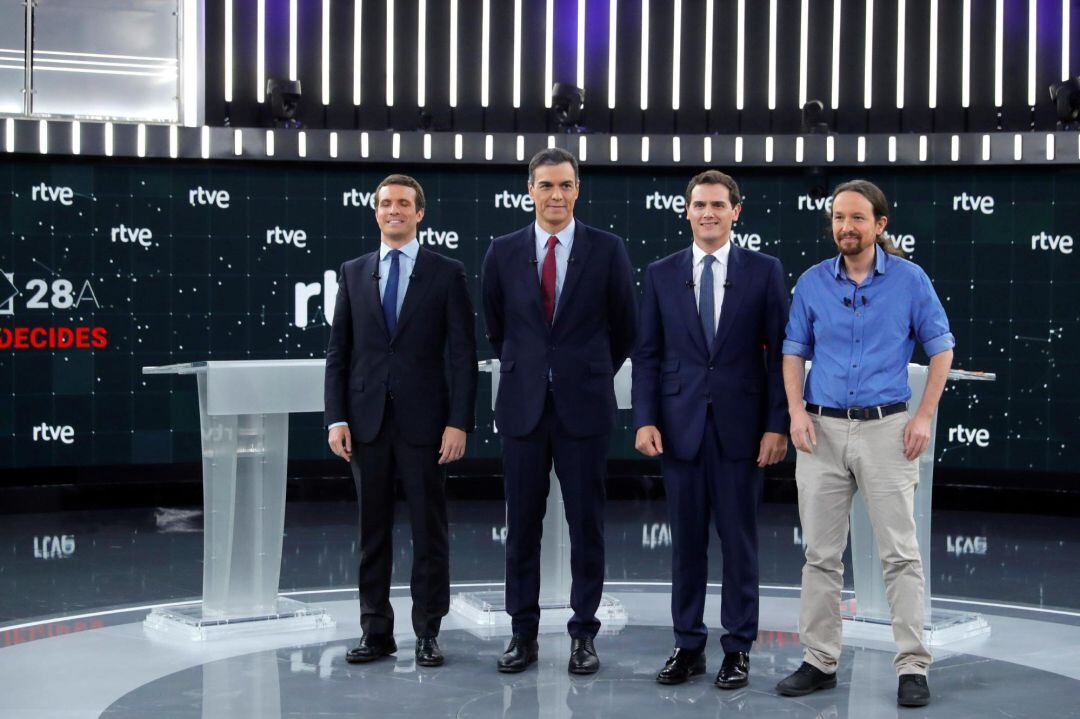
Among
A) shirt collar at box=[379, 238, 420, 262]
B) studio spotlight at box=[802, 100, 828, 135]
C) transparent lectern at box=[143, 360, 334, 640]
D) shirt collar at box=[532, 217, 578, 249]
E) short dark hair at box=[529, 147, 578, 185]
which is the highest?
studio spotlight at box=[802, 100, 828, 135]

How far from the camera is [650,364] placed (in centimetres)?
394

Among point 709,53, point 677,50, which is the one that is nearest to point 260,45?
point 677,50

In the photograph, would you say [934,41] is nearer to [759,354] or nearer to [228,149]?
[228,149]

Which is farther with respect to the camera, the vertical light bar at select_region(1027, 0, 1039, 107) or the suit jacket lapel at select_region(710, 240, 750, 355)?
the vertical light bar at select_region(1027, 0, 1039, 107)

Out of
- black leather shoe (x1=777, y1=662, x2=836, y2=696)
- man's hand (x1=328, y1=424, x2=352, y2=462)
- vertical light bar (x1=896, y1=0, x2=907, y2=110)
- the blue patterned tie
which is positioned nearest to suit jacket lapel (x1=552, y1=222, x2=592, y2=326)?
the blue patterned tie

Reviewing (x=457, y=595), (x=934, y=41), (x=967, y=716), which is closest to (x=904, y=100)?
(x=934, y=41)

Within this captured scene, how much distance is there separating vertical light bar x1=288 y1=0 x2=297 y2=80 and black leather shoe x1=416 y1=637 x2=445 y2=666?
5063 millimetres

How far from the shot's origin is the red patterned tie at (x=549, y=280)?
13.0ft

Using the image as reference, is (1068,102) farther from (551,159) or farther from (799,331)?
(551,159)

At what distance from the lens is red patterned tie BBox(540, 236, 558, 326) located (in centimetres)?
398

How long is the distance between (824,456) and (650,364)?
0.57m

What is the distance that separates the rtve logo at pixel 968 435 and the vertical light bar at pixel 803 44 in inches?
88.1

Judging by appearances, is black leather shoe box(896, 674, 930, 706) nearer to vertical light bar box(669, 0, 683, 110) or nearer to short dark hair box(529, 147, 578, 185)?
short dark hair box(529, 147, 578, 185)

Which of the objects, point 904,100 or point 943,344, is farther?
point 904,100
